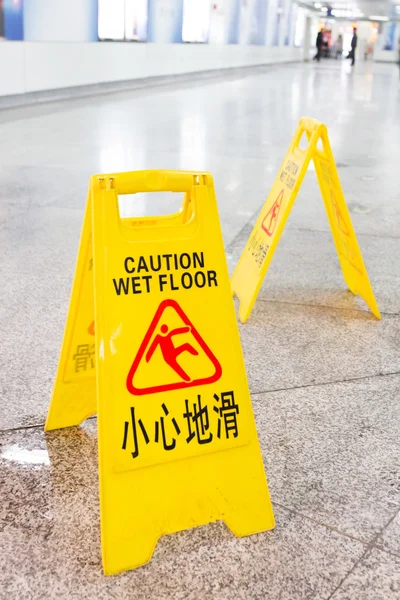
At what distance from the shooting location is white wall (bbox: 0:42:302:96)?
12.7 meters

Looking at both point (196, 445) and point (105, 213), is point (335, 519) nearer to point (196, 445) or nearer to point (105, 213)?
point (196, 445)

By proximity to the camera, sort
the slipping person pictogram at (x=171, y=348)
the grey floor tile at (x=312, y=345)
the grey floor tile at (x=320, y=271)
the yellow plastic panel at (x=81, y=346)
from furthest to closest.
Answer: the grey floor tile at (x=320, y=271), the grey floor tile at (x=312, y=345), the yellow plastic panel at (x=81, y=346), the slipping person pictogram at (x=171, y=348)

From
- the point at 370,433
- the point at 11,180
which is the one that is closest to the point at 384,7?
the point at 11,180

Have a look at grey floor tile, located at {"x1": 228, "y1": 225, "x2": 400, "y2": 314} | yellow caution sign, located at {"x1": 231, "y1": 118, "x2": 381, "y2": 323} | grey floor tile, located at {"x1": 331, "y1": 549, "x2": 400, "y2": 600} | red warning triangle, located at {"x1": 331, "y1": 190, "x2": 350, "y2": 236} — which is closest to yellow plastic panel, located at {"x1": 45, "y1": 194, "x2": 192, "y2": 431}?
grey floor tile, located at {"x1": 331, "y1": 549, "x2": 400, "y2": 600}

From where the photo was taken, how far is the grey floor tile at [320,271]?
12.9 feet

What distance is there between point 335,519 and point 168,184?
115cm

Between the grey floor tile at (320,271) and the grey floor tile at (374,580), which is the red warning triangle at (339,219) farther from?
the grey floor tile at (374,580)

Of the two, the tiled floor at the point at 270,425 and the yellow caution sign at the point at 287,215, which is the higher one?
the yellow caution sign at the point at 287,215

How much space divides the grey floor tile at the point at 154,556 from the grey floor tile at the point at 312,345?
3.12 feet

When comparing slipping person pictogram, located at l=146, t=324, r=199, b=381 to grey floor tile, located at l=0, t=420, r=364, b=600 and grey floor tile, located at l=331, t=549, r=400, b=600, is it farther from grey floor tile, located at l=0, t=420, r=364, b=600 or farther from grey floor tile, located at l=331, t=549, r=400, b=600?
grey floor tile, located at l=331, t=549, r=400, b=600

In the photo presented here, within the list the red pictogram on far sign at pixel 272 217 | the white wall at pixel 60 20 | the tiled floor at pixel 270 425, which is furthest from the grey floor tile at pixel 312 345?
the white wall at pixel 60 20

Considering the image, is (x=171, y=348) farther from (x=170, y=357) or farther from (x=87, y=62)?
(x=87, y=62)

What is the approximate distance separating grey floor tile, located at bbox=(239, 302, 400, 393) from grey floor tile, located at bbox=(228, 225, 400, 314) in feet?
0.58

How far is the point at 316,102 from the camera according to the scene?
17.1 m
